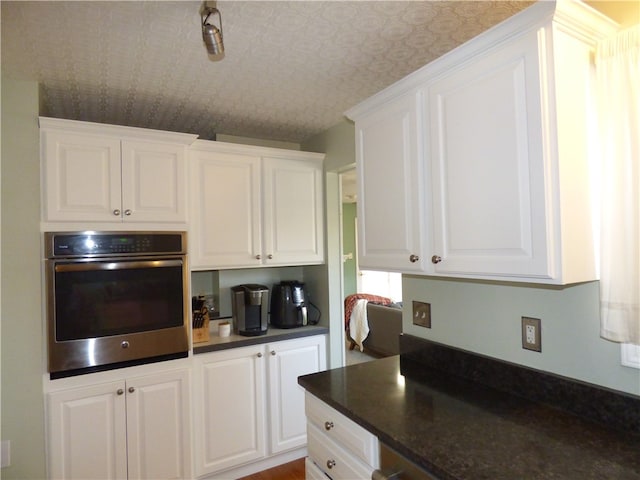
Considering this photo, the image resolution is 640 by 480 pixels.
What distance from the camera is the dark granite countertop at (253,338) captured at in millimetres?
2359

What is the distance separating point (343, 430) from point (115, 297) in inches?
55.6

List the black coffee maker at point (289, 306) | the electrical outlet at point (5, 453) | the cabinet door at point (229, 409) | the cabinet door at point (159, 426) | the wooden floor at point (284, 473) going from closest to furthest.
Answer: the electrical outlet at point (5, 453) < the cabinet door at point (159, 426) < the cabinet door at point (229, 409) < the wooden floor at point (284, 473) < the black coffee maker at point (289, 306)

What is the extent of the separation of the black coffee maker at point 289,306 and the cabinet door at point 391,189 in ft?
3.54

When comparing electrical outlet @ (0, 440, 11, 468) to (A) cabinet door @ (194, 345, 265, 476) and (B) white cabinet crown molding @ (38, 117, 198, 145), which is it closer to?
(A) cabinet door @ (194, 345, 265, 476)

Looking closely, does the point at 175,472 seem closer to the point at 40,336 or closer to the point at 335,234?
the point at 40,336

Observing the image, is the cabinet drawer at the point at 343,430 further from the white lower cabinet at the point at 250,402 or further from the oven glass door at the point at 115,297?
the oven glass door at the point at 115,297

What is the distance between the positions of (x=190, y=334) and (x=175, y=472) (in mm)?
802

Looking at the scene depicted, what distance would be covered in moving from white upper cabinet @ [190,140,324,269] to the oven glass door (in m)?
0.27

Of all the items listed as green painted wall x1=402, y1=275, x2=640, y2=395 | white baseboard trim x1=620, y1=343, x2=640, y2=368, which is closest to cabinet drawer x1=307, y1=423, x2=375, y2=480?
green painted wall x1=402, y1=275, x2=640, y2=395

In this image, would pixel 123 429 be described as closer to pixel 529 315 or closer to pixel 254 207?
pixel 254 207

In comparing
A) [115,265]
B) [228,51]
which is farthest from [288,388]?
[228,51]

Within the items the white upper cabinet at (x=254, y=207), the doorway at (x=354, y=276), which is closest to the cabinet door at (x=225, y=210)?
the white upper cabinet at (x=254, y=207)

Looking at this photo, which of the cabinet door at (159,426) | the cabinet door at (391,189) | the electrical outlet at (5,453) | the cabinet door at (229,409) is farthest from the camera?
the cabinet door at (229,409)

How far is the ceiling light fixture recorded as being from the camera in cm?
127
